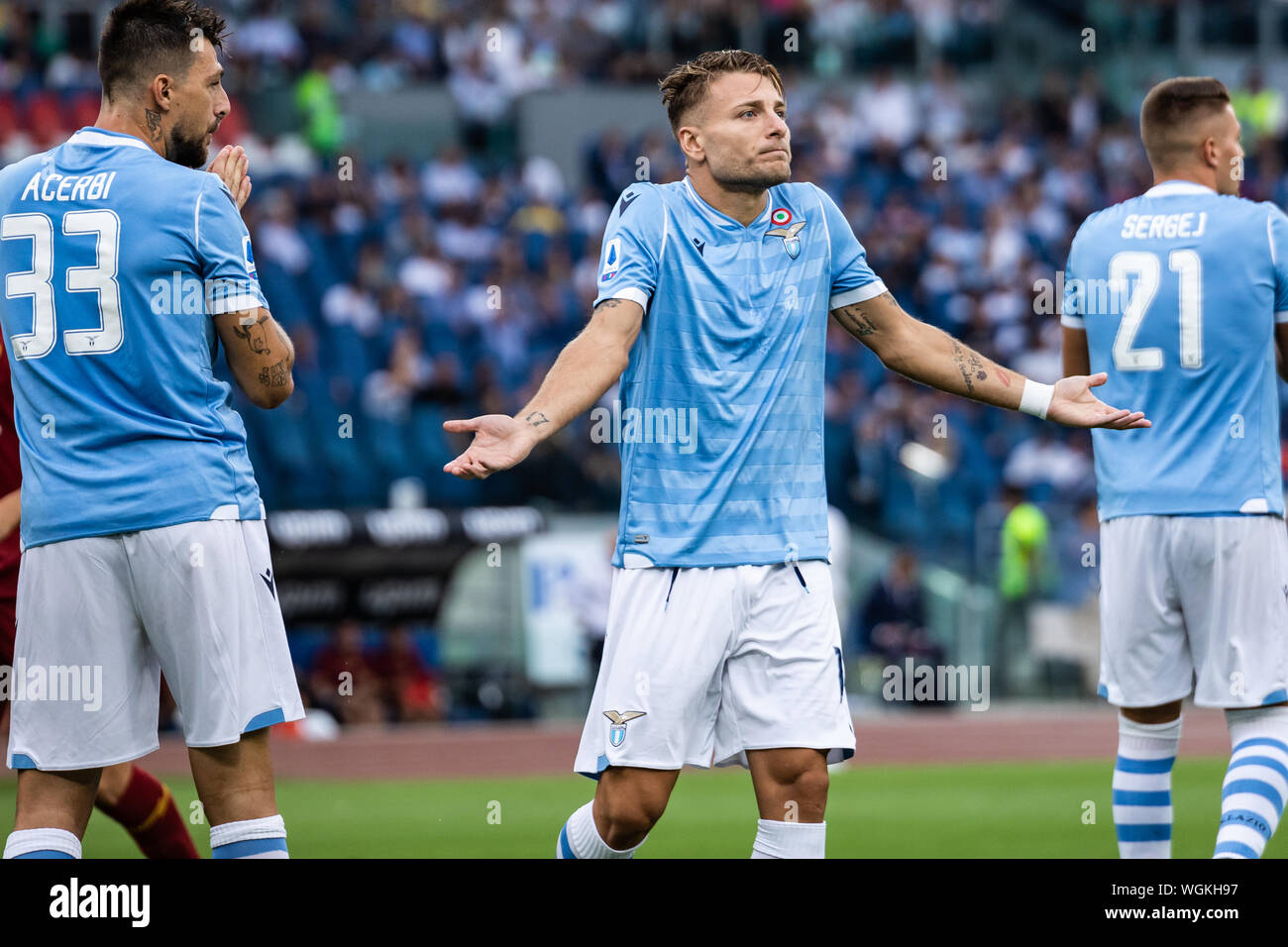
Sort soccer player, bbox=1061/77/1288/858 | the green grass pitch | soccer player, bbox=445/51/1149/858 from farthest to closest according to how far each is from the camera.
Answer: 1. the green grass pitch
2. soccer player, bbox=1061/77/1288/858
3. soccer player, bbox=445/51/1149/858

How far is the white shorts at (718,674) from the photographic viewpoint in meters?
4.71

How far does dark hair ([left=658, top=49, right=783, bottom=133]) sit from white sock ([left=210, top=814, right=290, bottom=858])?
2274 mm

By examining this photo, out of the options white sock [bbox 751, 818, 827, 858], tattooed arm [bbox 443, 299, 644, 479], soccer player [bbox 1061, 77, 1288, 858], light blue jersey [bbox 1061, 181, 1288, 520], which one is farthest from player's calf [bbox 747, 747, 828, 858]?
light blue jersey [bbox 1061, 181, 1288, 520]

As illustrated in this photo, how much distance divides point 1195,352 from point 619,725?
7.79ft

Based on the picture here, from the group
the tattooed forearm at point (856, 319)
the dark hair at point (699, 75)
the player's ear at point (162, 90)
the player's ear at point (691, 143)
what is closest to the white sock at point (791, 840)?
the tattooed forearm at point (856, 319)

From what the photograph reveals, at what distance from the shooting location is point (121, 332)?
4.36 m

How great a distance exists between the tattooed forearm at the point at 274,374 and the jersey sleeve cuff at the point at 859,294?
5.25ft

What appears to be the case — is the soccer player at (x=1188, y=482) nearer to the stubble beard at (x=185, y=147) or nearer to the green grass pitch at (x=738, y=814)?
the green grass pitch at (x=738, y=814)

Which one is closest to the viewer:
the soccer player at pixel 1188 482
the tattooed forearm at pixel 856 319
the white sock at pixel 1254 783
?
the tattooed forearm at pixel 856 319

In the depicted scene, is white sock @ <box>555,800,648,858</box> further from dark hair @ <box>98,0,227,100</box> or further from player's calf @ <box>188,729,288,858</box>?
dark hair @ <box>98,0,227,100</box>

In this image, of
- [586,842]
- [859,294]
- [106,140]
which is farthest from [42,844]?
[859,294]

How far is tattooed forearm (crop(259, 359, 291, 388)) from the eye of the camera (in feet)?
14.8
